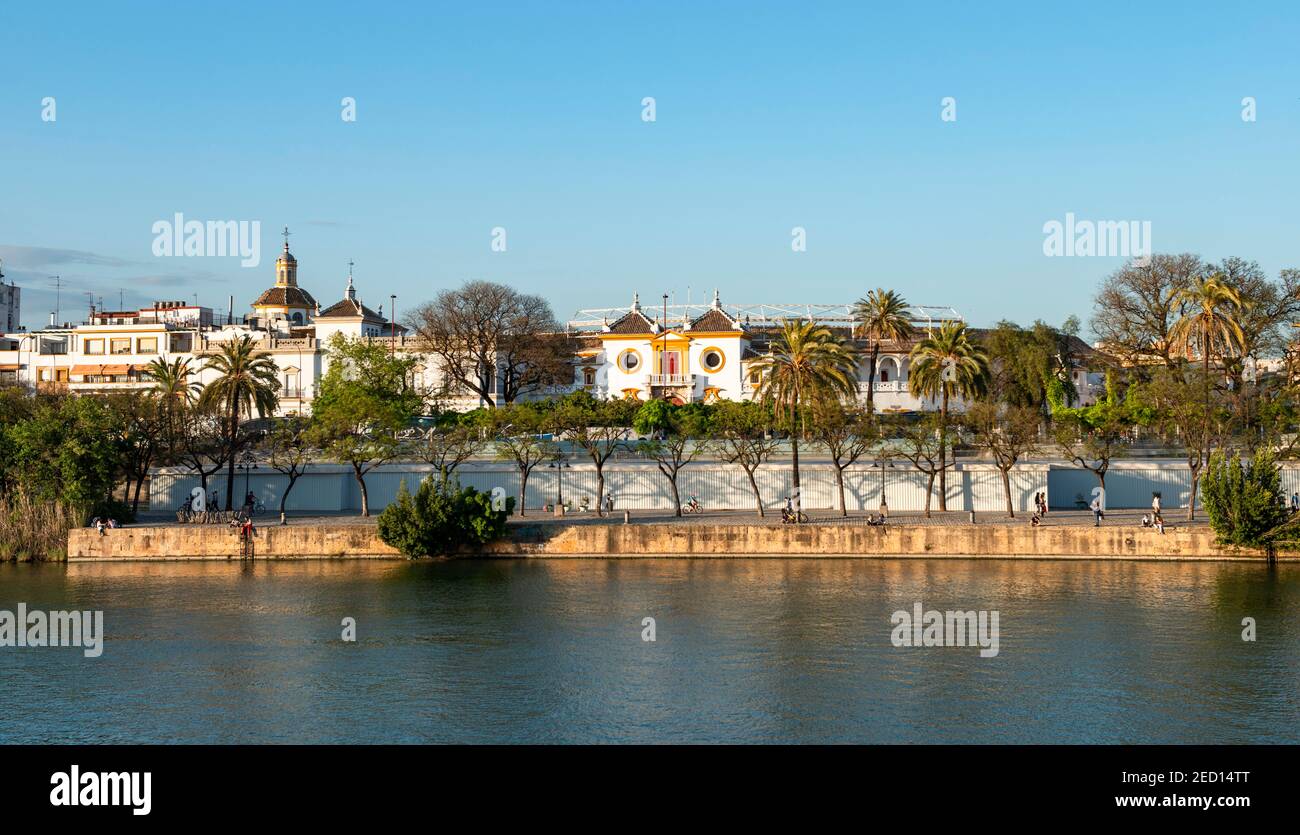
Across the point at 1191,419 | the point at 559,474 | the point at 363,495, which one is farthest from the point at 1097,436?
the point at 363,495

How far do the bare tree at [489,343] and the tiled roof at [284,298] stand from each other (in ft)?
64.1

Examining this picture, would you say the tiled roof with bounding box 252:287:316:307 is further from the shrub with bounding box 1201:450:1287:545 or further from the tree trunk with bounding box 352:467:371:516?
the shrub with bounding box 1201:450:1287:545

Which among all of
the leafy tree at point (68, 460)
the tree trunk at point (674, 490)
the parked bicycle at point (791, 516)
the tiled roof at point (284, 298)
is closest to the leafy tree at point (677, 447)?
the tree trunk at point (674, 490)

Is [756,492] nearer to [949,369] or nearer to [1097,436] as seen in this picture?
[949,369]

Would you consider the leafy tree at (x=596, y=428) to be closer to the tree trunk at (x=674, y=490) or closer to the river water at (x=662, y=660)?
the tree trunk at (x=674, y=490)

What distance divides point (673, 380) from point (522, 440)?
123ft

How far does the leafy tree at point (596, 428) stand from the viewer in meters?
58.8

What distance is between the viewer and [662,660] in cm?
3394

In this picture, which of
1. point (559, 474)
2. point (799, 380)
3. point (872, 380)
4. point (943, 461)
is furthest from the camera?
point (872, 380)

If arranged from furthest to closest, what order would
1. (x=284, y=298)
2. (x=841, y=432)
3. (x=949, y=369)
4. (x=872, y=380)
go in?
(x=284, y=298)
(x=872, y=380)
(x=949, y=369)
(x=841, y=432)

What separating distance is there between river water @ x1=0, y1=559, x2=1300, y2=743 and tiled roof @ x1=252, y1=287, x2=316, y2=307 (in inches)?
2509
